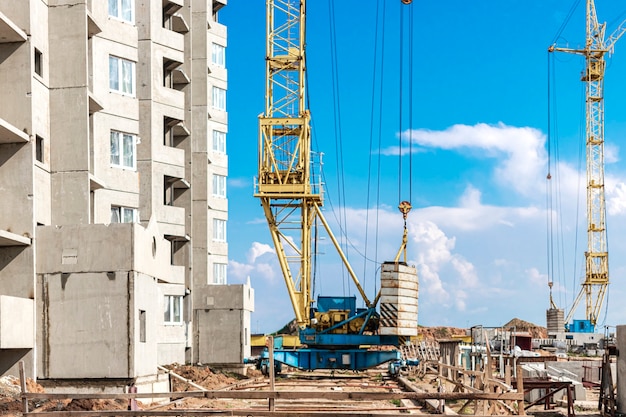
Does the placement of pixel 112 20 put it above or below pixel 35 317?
above

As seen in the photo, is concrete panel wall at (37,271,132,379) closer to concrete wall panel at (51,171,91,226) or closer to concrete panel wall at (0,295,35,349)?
concrete panel wall at (0,295,35,349)

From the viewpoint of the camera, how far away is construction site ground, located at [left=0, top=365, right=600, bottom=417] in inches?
1014

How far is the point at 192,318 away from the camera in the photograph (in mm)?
51219

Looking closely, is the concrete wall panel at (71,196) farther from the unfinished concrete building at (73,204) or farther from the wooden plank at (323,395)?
the wooden plank at (323,395)

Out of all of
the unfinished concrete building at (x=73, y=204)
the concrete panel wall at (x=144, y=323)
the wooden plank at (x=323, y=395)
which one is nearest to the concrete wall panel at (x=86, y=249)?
the unfinished concrete building at (x=73, y=204)

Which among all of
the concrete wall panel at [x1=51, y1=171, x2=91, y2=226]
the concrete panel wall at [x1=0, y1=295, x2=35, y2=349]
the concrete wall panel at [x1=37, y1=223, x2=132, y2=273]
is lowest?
the concrete panel wall at [x1=0, y1=295, x2=35, y2=349]

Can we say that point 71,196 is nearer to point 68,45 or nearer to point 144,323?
point 68,45

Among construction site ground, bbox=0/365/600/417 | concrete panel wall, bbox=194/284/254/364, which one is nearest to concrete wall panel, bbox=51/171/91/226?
construction site ground, bbox=0/365/600/417

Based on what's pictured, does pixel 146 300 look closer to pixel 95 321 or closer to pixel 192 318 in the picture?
pixel 95 321

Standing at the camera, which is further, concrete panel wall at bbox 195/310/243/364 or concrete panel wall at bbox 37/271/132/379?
concrete panel wall at bbox 195/310/243/364

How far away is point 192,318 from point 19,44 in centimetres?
2430

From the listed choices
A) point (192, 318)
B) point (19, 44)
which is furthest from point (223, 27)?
point (19, 44)

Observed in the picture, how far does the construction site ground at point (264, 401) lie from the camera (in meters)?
25.8

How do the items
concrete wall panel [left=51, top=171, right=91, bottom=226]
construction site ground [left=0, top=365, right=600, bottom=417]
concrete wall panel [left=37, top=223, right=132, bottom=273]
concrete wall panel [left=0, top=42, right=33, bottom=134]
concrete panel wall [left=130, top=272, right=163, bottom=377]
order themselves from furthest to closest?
concrete wall panel [left=51, top=171, right=91, bottom=226], concrete wall panel [left=0, top=42, right=33, bottom=134], concrete wall panel [left=37, top=223, right=132, bottom=273], concrete panel wall [left=130, top=272, right=163, bottom=377], construction site ground [left=0, top=365, right=600, bottom=417]
